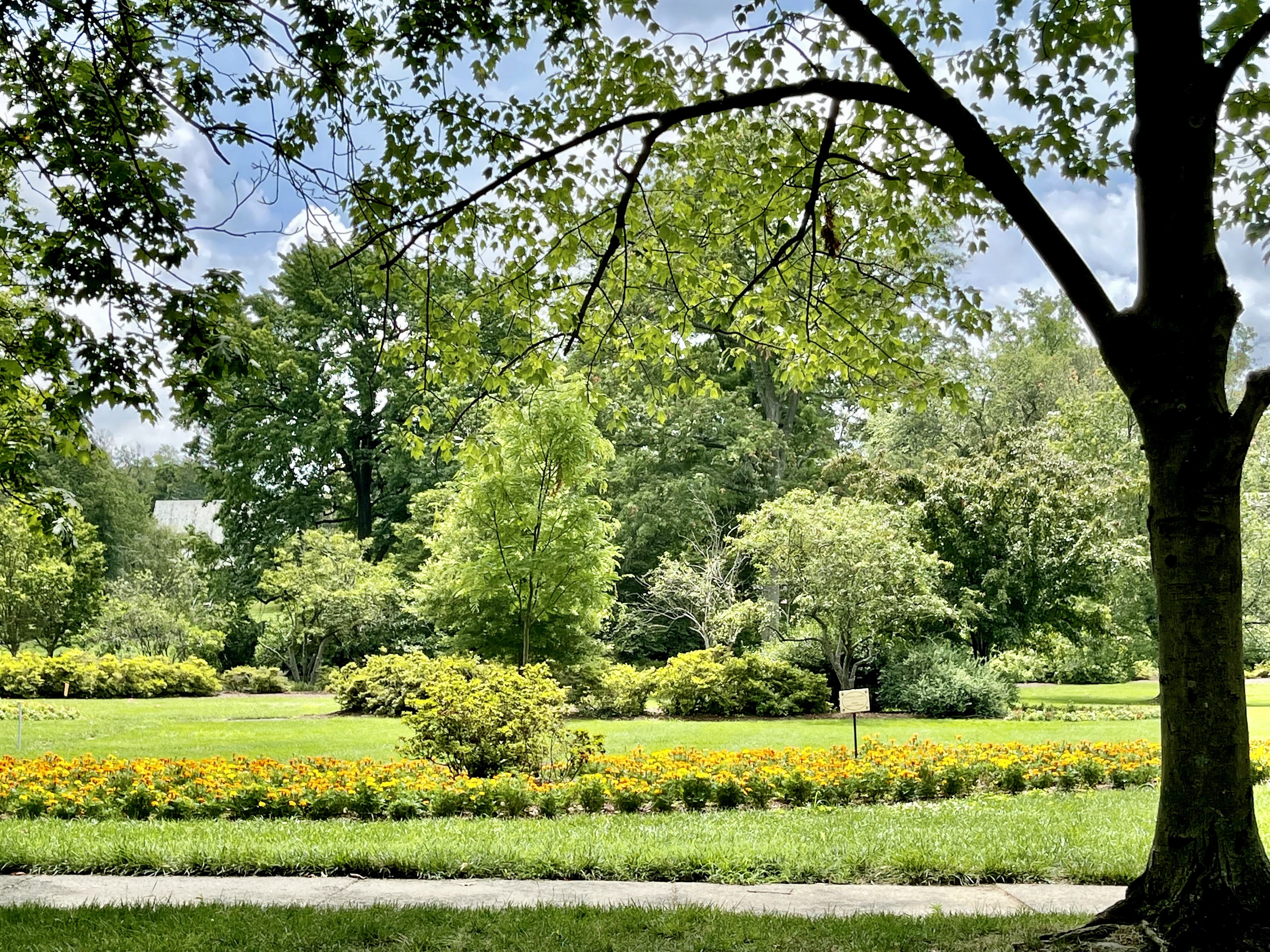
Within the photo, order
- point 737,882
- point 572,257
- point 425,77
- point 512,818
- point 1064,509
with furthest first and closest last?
point 1064,509, point 512,818, point 572,257, point 425,77, point 737,882

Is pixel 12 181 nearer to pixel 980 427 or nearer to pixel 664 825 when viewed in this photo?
pixel 664 825

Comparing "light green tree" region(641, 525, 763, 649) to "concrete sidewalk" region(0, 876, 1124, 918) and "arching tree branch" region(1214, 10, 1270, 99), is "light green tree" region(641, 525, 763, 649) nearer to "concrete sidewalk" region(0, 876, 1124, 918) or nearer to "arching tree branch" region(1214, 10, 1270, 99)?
"concrete sidewalk" region(0, 876, 1124, 918)

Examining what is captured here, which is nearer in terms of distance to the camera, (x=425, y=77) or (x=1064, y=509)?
(x=425, y=77)

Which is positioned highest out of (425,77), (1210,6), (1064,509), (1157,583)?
(1210,6)

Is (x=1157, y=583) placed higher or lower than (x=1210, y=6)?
lower

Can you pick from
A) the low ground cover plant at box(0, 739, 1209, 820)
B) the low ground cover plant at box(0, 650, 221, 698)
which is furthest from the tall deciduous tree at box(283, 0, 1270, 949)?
the low ground cover plant at box(0, 650, 221, 698)

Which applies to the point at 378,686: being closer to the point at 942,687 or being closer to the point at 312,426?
the point at 942,687

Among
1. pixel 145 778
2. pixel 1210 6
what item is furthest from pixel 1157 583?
pixel 145 778

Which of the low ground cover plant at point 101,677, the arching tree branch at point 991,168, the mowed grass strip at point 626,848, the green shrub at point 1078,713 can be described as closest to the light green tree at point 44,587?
the low ground cover plant at point 101,677

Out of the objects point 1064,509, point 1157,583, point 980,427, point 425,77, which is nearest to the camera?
point 1157,583

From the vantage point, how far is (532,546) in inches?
676

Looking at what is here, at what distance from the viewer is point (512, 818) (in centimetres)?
761

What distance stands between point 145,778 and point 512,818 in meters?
3.27

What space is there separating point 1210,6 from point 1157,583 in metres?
4.69
